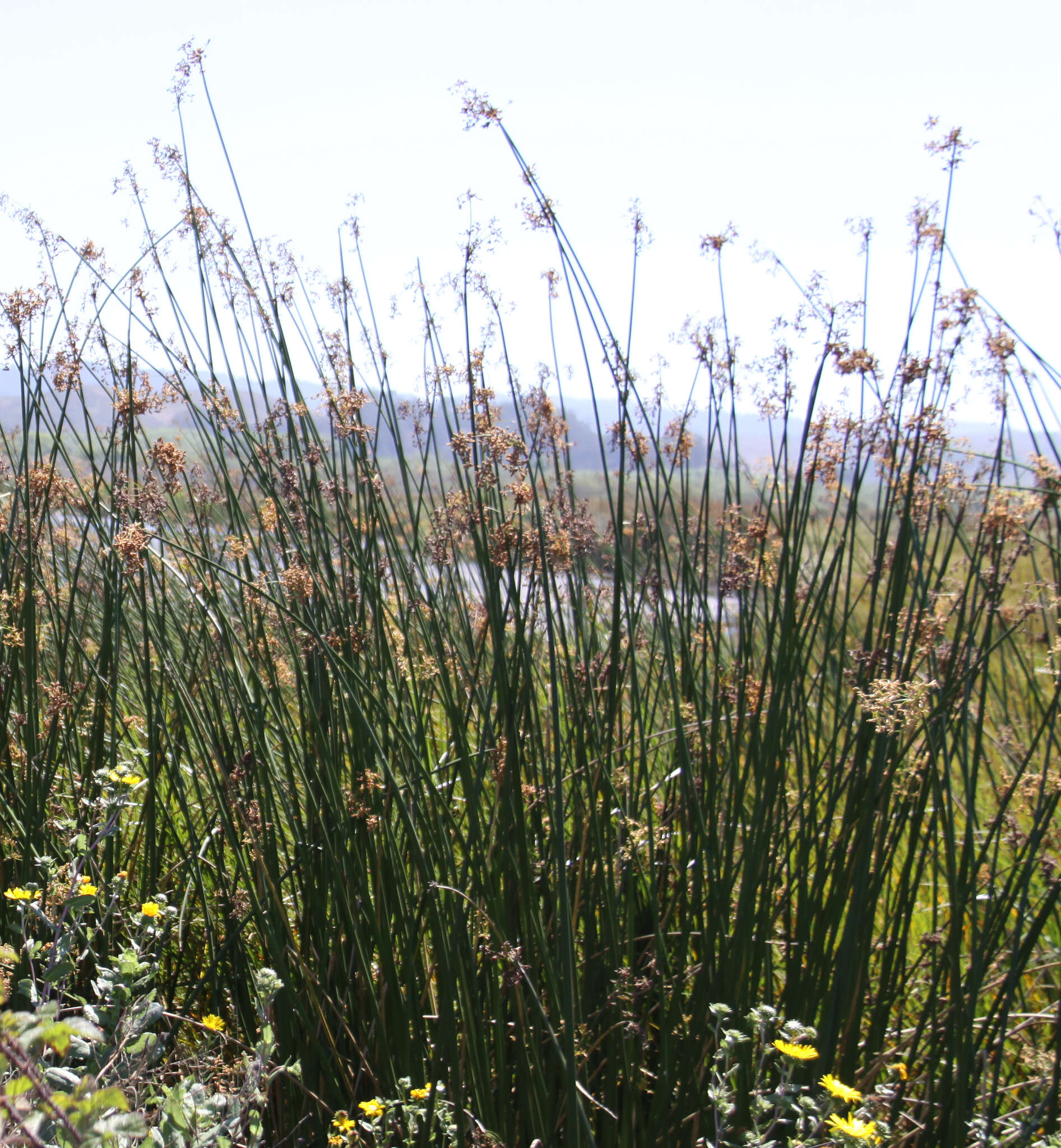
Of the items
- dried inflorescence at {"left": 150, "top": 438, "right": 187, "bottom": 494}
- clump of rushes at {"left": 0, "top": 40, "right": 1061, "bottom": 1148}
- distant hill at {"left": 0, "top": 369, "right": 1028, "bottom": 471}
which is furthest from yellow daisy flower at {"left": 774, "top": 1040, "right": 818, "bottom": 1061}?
dried inflorescence at {"left": 150, "top": 438, "right": 187, "bottom": 494}

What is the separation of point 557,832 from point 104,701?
100 cm

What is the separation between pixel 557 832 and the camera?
46.8 inches

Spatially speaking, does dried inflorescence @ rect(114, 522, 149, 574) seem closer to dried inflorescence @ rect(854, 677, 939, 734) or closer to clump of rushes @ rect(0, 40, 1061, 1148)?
clump of rushes @ rect(0, 40, 1061, 1148)

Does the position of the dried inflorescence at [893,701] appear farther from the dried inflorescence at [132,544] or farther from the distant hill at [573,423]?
the dried inflorescence at [132,544]

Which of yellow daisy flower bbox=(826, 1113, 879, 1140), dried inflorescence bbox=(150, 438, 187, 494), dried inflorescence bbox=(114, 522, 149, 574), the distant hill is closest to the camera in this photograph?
yellow daisy flower bbox=(826, 1113, 879, 1140)

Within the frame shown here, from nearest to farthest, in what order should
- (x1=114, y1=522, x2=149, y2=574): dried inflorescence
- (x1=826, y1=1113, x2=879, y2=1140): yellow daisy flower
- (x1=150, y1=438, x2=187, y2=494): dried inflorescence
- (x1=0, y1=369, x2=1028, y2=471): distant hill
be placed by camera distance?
(x1=826, y1=1113, x2=879, y2=1140): yellow daisy flower, (x1=114, y1=522, x2=149, y2=574): dried inflorescence, (x1=150, y1=438, x2=187, y2=494): dried inflorescence, (x1=0, y1=369, x2=1028, y2=471): distant hill

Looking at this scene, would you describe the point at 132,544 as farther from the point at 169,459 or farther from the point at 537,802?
the point at 537,802

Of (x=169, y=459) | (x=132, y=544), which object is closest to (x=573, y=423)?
(x=169, y=459)

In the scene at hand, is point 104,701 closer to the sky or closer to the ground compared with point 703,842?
closer to the sky

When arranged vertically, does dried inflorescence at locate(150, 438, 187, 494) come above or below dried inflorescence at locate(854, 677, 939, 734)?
above

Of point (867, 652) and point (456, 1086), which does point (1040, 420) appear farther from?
point (456, 1086)

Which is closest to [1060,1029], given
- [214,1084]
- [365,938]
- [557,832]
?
[557,832]

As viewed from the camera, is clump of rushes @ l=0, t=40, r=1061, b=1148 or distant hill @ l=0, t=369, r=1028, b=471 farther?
distant hill @ l=0, t=369, r=1028, b=471

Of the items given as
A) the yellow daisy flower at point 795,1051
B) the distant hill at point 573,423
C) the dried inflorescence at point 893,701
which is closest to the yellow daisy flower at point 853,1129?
the yellow daisy flower at point 795,1051
